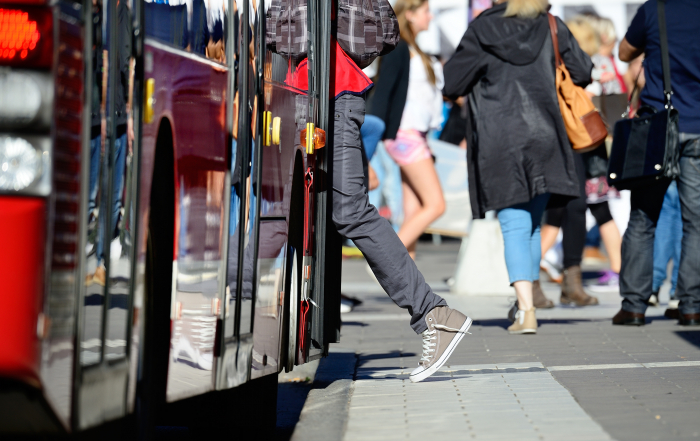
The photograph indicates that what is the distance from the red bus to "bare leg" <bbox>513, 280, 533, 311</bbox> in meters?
2.31

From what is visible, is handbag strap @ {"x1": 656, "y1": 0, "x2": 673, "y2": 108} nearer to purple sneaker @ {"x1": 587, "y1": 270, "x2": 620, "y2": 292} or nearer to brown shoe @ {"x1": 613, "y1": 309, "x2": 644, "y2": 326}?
brown shoe @ {"x1": 613, "y1": 309, "x2": 644, "y2": 326}

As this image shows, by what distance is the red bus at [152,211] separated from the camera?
7.30 ft

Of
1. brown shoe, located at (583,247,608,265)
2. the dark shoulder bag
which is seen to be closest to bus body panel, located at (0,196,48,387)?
the dark shoulder bag

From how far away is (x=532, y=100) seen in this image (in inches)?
268

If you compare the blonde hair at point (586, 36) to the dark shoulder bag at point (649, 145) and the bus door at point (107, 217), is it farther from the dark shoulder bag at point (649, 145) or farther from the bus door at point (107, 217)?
the bus door at point (107, 217)

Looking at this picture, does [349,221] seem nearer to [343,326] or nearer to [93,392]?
[93,392]

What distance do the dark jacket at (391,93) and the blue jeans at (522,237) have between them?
5.40ft

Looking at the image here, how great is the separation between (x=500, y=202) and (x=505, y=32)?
1.01 meters

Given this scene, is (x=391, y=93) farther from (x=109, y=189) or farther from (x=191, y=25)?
(x=109, y=189)

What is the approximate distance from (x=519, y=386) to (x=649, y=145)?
2.85 m

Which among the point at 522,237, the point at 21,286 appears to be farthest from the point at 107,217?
the point at 522,237

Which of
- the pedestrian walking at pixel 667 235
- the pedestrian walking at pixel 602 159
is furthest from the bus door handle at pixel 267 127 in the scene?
the pedestrian walking at pixel 602 159

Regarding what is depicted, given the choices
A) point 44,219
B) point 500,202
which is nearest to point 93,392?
point 44,219

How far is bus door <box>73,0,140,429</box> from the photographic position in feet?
7.86
